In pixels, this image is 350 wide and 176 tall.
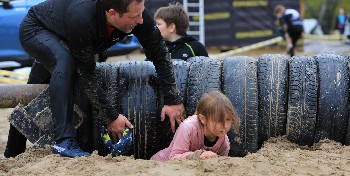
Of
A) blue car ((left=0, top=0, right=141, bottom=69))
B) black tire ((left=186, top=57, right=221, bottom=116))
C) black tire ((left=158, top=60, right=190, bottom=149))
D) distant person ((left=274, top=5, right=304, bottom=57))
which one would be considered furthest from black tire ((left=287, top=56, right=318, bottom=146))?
distant person ((left=274, top=5, right=304, bottom=57))

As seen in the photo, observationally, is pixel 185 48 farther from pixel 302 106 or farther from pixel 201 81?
pixel 302 106

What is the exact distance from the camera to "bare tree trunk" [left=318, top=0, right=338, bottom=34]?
144 feet

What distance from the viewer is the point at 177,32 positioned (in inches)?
220

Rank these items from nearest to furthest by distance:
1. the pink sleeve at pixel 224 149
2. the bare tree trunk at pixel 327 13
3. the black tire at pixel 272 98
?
the pink sleeve at pixel 224 149, the black tire at pixel 272 98, the bare tree trunk at pixel 327 13

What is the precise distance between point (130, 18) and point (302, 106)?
1.48m

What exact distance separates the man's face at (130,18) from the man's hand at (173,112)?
2.28 feet

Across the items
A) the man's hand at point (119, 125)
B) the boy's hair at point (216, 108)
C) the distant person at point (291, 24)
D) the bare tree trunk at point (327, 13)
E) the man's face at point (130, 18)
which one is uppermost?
the bare tree trunk at point (327, 13)

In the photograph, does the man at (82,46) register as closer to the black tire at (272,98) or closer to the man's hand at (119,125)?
the man's hand at (119,125)

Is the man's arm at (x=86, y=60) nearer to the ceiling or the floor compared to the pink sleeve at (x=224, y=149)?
nearer to the ceiling

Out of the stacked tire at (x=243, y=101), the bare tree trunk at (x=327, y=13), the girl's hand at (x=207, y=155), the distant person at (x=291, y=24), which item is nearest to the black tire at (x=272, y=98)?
the stacked tire at (x=243, y=101)

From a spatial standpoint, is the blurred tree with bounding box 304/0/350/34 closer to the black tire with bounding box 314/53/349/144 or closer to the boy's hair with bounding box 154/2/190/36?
the boy's hair with bounding box 154/2/190/36

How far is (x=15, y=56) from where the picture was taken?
1043cm

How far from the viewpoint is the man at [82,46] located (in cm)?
379

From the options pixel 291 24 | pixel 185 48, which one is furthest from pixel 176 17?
pixel 291 24
